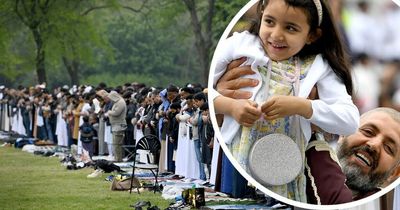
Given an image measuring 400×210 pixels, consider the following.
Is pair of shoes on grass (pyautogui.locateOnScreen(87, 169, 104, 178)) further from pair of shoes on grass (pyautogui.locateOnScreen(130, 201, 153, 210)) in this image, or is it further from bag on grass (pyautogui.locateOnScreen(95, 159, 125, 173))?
pair of shoes on grass (pyautogui.locateOnScreen(130, 201, 153, 210))

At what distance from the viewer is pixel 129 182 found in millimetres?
13234

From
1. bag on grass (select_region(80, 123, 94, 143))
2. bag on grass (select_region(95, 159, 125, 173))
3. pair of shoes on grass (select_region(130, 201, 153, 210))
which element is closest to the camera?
pair of shoes on grass (select_region(130, 201, 153, 210))

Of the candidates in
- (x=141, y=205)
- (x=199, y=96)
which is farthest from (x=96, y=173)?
(x=141, y=205)

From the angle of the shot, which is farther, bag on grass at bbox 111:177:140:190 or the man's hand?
bag on grass at bbox 111:177:140:190

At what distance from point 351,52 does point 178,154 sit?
1183 cm

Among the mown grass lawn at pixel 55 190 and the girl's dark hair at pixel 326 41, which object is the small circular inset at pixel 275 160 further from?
the mown grass lawn at pixel 55 190

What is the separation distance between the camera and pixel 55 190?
532 inches

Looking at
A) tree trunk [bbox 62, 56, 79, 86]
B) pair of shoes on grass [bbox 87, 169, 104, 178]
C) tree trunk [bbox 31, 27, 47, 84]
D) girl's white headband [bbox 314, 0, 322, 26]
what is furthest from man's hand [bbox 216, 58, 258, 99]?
tree trunk [bbox 62, 56, 79, 86]

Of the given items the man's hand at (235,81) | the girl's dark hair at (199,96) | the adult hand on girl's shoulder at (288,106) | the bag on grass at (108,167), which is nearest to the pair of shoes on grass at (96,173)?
the bag on grass at (108,167)

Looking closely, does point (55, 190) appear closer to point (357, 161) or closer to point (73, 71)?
point (357, 161)

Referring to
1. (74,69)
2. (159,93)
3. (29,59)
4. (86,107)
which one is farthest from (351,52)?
(74,69)

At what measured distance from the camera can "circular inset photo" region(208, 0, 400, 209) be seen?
3010mm

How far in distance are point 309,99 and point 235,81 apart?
25 cm

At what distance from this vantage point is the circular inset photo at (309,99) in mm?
3010
